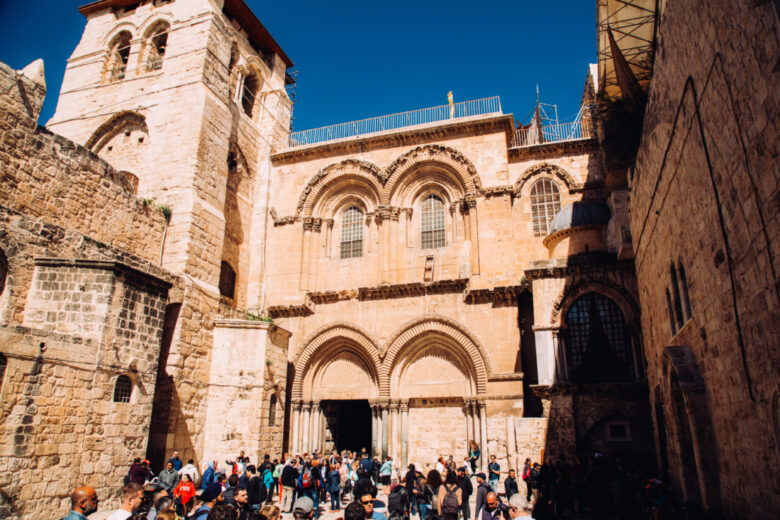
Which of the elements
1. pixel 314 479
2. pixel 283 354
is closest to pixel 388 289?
pixel 283 354

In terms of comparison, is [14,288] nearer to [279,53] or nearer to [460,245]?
[460,245]

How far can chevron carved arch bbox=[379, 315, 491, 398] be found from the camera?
16172mm

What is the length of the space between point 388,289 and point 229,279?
5.69 meters

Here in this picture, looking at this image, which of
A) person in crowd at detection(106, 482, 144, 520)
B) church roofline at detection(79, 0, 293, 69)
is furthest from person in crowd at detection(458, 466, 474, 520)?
church roofline at detection(79, 0, 293, 69)

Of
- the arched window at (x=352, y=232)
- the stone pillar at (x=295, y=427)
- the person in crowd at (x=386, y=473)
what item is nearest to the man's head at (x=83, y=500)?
the person in crowd at (x=386, y=473)

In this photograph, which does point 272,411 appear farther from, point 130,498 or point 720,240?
point 720,240

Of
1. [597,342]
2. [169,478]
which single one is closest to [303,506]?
[169,478]

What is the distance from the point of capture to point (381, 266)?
18.2 metres

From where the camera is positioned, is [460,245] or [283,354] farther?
[460,245]

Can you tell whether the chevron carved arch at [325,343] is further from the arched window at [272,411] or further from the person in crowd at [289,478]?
the person in crowd at [289,478]

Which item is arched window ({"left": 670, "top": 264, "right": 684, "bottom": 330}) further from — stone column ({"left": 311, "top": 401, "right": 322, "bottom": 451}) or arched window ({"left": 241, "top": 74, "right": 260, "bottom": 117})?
arched window ({"left": 241, "top": 74, "right": 260, "bottom": 117})

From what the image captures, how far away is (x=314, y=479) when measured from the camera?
36.1ft

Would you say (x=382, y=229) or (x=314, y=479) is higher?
(x=382, y=229)

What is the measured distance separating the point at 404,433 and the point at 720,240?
11699mm
